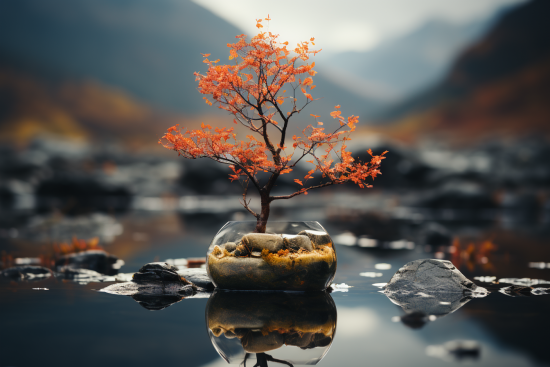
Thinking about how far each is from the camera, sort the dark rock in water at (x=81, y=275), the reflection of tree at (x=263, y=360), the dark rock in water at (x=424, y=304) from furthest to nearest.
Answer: the dark rock in water at (x=81, y=275) → the dark rock in water at (x=424, y=304) → the reflection of tree at (x=263, y=360)

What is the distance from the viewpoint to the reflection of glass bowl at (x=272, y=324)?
3.24m

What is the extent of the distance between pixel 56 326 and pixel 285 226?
2343 millimetres

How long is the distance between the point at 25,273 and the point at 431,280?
194 inches

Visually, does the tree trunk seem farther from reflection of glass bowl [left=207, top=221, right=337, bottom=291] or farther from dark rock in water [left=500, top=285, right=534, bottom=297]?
dark rock in water [left=500, top=285, right=534, bottom=297]

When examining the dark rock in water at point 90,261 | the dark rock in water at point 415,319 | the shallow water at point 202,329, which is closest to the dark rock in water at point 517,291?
the shallow water at point 202,329

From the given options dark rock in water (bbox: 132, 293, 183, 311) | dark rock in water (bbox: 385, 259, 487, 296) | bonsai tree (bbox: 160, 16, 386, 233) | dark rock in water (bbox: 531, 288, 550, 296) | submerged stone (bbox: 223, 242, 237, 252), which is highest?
bonsai tree (bbox: 160, 16, 386, 233)

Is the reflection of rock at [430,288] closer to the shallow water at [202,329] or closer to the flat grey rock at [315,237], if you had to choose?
the shallow water at [202,329]

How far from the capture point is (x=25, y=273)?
6102mm

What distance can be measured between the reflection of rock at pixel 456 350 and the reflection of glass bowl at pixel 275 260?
1.69 m

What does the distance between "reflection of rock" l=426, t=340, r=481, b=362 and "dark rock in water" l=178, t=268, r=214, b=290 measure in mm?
2735

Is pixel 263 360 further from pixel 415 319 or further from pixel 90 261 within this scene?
pixel 90 261

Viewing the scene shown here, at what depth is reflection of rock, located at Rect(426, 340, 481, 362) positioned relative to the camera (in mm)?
3146

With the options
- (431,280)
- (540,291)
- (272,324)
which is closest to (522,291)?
(540,291)

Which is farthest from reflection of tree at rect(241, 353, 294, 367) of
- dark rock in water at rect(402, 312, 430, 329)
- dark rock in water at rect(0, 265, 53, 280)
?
dark rock in water at rect(0, 265, 53, 280)
